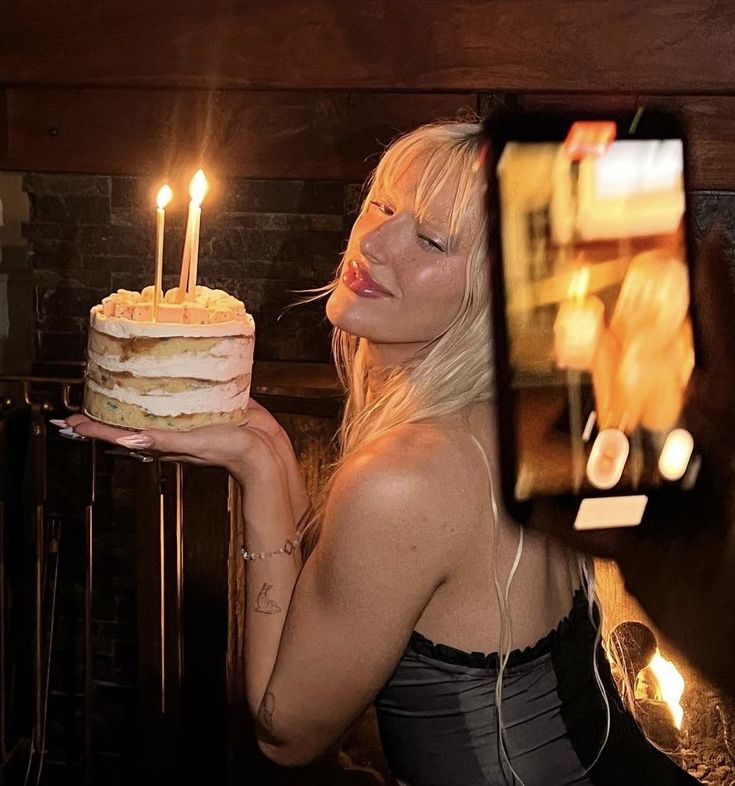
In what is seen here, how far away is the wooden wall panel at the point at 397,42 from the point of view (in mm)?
2059

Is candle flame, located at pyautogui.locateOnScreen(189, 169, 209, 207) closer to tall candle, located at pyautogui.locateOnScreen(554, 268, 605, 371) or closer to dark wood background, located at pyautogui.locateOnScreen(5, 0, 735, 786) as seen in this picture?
tall candle, located at pyautogui.locateOnScreen(554, 268, 605, 371)

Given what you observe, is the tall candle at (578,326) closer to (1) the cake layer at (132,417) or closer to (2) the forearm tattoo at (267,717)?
(1) the cake layer at (132,417)

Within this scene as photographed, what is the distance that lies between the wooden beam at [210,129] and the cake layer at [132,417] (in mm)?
859

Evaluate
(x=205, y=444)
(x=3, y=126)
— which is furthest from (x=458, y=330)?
(x=3, y=126)

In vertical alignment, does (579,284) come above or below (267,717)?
above

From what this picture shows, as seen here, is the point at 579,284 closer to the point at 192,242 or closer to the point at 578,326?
the point at 578,326

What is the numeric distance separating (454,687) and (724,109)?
47.9 inches

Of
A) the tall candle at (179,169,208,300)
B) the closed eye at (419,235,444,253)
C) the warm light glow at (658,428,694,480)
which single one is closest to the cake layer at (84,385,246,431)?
the tall candle at (179,169,208,300)

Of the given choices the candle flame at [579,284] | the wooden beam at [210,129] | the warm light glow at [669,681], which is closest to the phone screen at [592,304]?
the candle flame at [579,284]

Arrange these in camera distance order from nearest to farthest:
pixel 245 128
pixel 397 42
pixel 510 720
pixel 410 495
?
1. pixel 410 495
2. pixel 510 720
3. pixel 397 42
4. pixel 245 128

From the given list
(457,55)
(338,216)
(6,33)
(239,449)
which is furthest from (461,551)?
(6,33)

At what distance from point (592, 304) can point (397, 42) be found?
34.7 inches

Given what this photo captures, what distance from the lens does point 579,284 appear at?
Answer: 1.42 m

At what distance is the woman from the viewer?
1.40 metres
